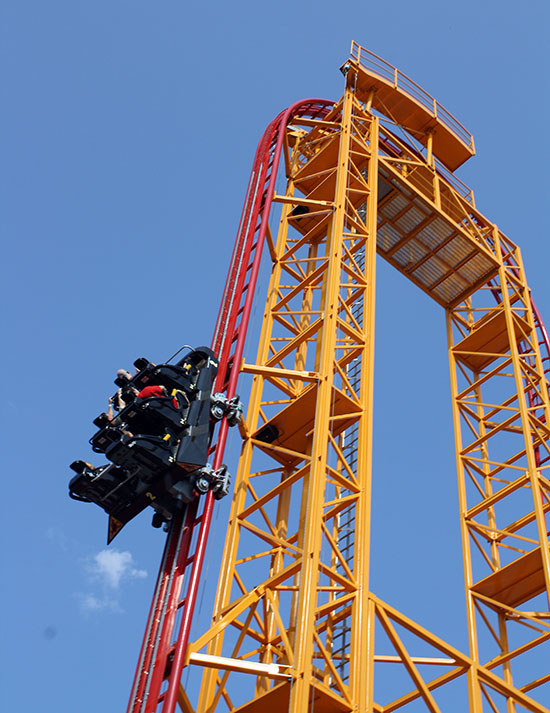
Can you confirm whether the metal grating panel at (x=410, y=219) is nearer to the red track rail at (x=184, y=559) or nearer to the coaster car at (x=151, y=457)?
the red track rail at (x=184, y=559)

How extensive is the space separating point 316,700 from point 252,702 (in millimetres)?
964

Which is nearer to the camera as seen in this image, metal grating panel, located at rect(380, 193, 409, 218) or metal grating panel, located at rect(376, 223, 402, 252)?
metal grating panel, located at rect(380, 193, 409, 218)

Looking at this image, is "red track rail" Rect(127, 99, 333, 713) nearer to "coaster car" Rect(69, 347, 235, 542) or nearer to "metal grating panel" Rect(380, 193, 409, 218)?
"coaster car" Rect(69, 347, 235, 542)

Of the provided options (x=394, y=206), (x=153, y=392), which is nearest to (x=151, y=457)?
(x=153, y=392)

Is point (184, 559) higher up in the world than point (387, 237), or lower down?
lower down

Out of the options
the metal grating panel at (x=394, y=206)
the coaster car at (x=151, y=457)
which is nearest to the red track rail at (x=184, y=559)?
the coaster car at (x=151, y=457)

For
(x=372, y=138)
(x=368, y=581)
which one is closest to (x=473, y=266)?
(x=372, y=138)

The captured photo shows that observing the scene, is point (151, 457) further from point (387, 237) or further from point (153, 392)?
point (387, 237)

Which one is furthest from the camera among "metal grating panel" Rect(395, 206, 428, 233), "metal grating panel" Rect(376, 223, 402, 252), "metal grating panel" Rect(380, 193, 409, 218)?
"metal grating panel" Rect(376, 223, 402, 252)

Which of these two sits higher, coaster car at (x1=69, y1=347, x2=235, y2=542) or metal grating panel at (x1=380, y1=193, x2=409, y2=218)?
metal grating panel at (x1=380, y1=193, x2=409, y2=218)

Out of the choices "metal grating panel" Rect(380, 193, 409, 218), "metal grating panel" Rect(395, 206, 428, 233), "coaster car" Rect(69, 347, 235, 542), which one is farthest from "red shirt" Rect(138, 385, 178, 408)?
"metal grating panel" Rect(395, 206, 428, 233)

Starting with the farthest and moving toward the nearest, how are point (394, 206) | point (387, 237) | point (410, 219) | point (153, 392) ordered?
point (387, 237)
point (410, 219)
point (394, 206)
point (153, 392)

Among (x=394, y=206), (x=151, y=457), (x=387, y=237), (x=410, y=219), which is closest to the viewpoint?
(x=151, y=457)

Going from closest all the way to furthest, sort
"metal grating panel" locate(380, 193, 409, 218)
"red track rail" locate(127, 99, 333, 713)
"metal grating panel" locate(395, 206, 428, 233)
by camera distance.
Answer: "red track rail" locate(127, 99, 333, 713), "metal grating panel" locate(380, 193, 409, 218), "metal grating panel" locate(395, 206, 428, 233)
